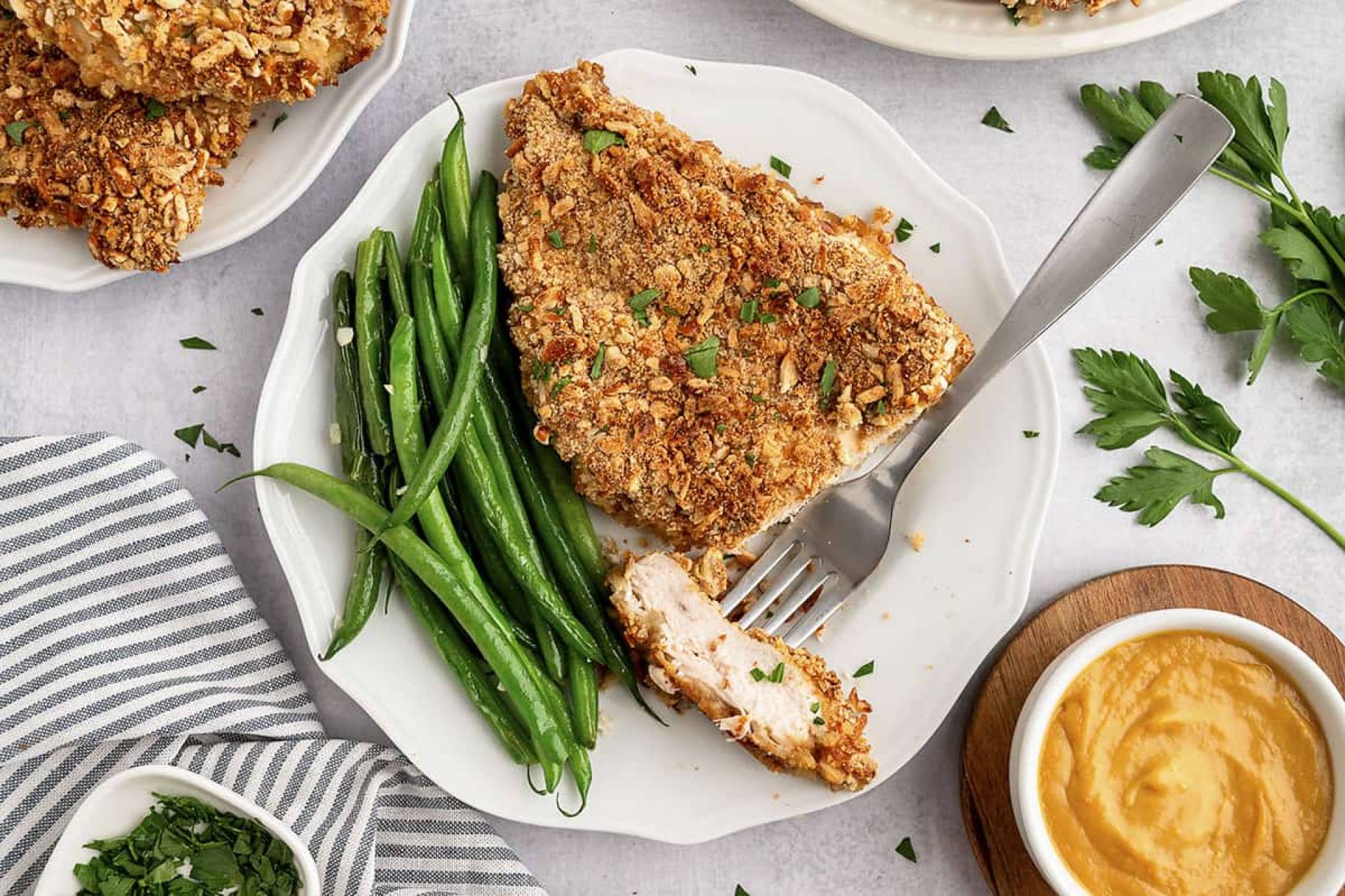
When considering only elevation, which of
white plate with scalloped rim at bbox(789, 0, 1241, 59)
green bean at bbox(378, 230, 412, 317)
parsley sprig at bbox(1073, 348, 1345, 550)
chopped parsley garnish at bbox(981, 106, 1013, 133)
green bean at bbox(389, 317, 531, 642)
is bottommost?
green bean at bbox(389, 317, 531, 642)

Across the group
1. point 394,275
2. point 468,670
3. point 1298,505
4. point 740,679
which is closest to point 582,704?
point 468,670

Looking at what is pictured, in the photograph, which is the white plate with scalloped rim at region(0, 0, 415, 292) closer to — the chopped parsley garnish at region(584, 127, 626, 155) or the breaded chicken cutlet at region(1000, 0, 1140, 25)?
the chopped parsley garnish at region(584, 127, 626, 155)

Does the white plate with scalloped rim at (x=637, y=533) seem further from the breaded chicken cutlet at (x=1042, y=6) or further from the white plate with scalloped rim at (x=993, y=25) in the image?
the breaded chicken cutlet at (x=1042, y=6)

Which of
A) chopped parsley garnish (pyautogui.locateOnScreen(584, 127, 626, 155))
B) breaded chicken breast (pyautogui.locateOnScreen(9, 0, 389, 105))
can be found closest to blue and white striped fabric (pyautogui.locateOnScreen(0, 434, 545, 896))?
breaded chicken breast (pyautogui.locateOnScreen(9, 0, 389, 105))

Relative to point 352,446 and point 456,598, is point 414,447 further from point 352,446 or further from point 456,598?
point 456,598

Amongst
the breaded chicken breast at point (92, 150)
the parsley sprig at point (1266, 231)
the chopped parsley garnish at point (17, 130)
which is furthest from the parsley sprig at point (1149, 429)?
the chopped parsley garnish at point (17, 130)

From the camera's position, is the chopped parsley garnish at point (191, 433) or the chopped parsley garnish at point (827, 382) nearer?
the chopped parsley garnish at point (827, 382)

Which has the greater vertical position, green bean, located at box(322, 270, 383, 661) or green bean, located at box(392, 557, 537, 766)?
green bean, located at box(322, 270, 383, 661)
